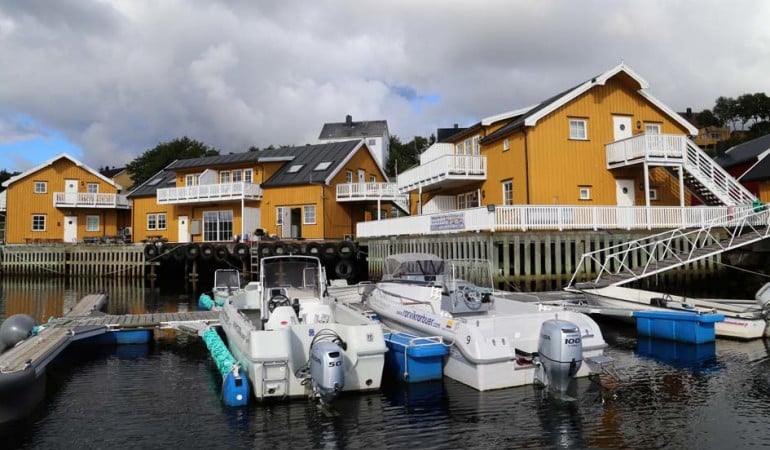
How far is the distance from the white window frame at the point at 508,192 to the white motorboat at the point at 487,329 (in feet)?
45.1

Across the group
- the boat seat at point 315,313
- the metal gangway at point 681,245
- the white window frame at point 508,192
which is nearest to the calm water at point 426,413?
the boat seat at point 315,313

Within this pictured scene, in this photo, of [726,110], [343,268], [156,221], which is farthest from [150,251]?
[726,110]

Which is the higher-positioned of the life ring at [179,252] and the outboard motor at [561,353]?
the life ring at [179,252]

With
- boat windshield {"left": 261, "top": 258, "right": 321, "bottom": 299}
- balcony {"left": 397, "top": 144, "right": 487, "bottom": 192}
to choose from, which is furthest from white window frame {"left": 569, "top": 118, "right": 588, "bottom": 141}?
boat windshield {"left": 261, "top": 258, "right": 321, "bottom": 299}

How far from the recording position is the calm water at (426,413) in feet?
25.6

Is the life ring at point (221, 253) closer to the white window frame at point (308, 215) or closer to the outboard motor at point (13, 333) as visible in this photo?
the white window frame at point (308, 215)

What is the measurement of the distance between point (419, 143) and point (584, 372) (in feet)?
261

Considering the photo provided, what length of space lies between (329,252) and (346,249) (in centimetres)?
96

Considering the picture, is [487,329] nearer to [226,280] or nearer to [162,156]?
[226,280]

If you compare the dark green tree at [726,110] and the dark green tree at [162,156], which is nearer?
the dark green tree at [162,156]

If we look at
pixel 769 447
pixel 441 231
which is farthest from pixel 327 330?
pixel 441 231

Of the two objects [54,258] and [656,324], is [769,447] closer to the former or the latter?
[656,324]

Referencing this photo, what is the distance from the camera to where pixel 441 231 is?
77.7 feet

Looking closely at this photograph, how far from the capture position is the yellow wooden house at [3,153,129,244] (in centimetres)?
4753
